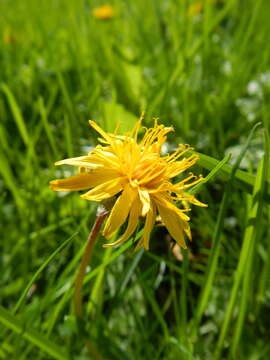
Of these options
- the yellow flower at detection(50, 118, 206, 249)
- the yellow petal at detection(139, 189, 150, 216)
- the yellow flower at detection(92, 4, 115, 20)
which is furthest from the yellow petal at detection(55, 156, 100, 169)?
the yellow flower at detection(92, 4, 115, 20)

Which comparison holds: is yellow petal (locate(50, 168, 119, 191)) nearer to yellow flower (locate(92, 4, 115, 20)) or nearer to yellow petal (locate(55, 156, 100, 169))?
yellow petal (locate(55, 156, 100, 169))

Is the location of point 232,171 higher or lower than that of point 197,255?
higher

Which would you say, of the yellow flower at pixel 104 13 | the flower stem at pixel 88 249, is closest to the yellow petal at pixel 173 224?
the flower stem at pixel 88 249

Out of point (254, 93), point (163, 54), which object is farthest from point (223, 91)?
point (163, 54)

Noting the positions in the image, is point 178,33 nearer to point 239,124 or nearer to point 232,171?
point 239,124

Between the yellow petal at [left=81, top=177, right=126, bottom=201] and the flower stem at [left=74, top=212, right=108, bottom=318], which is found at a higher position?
the yellow petal at [left=81, top=177, right=126, bottom=201]

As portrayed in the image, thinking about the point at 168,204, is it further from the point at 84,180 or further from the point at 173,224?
the point at 84,180

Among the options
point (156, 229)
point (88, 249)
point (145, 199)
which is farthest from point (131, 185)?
point (156, 229)
